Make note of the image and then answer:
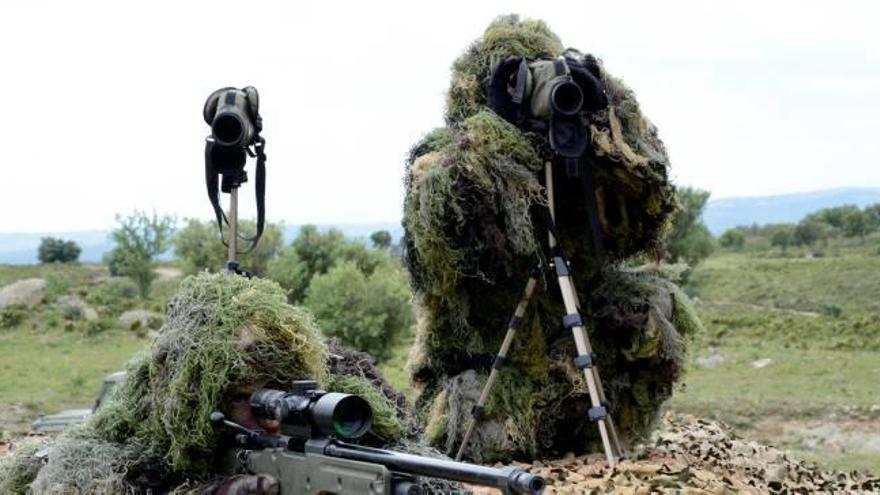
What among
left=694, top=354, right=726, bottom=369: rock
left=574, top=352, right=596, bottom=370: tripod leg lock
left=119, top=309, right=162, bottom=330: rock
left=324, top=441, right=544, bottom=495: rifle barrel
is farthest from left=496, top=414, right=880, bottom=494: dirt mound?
left=119, top=309, right=162, bottom=330: rock

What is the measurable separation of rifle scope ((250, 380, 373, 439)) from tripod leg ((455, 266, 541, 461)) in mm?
3641

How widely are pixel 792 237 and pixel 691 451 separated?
39.9 metres

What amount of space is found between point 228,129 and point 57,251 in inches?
1919

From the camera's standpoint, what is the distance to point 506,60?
7965mm

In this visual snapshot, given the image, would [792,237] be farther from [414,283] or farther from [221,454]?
[221,454]

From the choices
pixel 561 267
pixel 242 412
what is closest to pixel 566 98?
pixel 561 267

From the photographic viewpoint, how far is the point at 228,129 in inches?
275

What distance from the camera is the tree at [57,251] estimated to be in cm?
5264

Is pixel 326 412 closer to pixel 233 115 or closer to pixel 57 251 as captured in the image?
pixel 233 115

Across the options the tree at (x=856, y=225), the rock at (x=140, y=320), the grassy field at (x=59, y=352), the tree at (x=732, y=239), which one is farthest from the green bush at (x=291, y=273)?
the tree at (x=732, y=239)

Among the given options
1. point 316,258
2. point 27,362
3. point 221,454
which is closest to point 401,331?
point 316,258

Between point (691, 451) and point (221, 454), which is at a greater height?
point (221, 454)

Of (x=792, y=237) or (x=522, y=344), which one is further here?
(x=792, y=237)

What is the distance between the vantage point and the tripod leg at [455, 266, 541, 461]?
26.0ft
